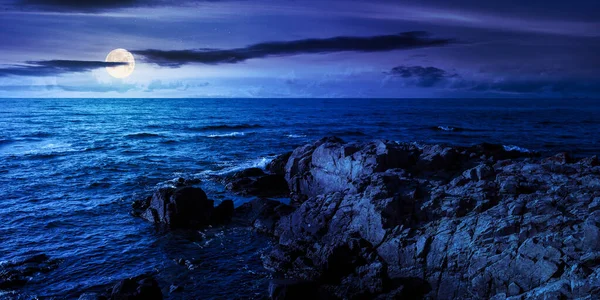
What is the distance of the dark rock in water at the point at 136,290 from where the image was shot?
14469mm

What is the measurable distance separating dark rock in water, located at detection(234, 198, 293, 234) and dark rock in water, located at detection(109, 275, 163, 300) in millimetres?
8527

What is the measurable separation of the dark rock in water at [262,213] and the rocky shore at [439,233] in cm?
12

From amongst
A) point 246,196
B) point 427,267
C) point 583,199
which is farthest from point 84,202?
point 583,199

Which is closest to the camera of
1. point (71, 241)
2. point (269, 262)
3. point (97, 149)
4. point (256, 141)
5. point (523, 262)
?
point (523, 262)

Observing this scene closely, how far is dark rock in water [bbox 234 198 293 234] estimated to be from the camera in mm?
23156

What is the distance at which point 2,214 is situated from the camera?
25.8 m

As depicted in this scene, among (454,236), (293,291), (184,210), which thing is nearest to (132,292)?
(293,291)

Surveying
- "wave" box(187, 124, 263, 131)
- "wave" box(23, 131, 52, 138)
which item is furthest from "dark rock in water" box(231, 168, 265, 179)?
"wave" box(23, 131, 52, 138)

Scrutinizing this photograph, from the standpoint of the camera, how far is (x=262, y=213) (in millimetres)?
24359

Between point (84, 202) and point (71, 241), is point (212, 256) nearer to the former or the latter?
point (71, 241)

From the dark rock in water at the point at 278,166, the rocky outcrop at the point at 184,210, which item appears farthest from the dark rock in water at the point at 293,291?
the dark rock in water at the point at 278,166

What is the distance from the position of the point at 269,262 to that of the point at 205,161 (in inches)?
1121

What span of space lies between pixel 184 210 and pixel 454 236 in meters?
16.6

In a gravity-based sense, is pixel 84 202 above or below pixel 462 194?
below
